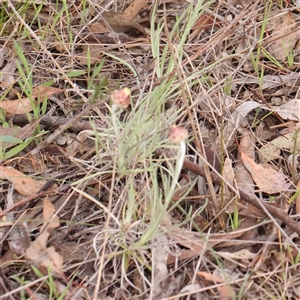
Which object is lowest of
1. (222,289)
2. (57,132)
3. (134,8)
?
(222,289)

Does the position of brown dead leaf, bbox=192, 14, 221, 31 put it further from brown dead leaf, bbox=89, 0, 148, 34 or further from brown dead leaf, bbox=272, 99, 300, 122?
brown dead leaf, bbox=272, 99, 300, 122

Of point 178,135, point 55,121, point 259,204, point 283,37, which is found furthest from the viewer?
point 283,37

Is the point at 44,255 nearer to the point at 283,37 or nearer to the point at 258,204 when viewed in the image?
the point at 258,204

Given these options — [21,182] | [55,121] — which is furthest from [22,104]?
[21,182]

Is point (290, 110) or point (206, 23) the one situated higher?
point (206, 23)

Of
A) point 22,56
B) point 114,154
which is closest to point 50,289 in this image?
point 114,154

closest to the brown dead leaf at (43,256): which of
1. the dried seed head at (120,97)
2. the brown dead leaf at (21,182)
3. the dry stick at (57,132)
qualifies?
the brown dead leaf at (21,182)

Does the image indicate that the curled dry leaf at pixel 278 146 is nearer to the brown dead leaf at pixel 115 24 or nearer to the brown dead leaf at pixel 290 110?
the brown dead leaf at pixel 290 110
